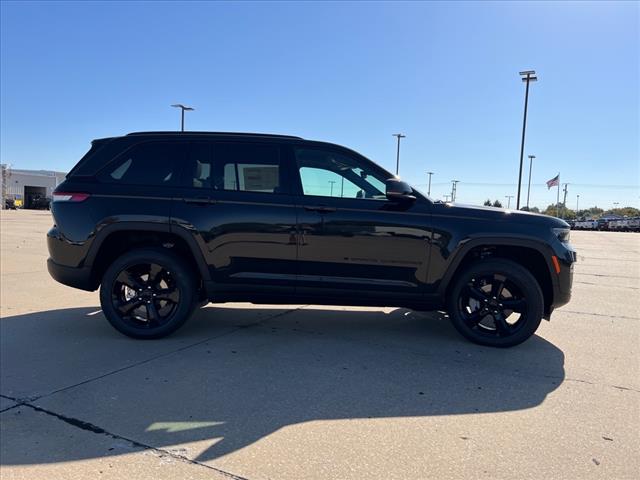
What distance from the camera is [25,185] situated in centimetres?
7100

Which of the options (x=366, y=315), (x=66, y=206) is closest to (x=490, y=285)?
(x=366, y=315)

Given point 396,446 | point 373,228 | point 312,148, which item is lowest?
point 396,446

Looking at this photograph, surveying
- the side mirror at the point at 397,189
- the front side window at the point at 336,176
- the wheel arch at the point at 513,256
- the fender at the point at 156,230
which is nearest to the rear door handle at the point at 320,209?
the front side window at the point at 336,176

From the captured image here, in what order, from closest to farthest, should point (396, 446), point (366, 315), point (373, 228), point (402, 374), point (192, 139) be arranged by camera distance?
1. point (396, 446)
2. point (402, 374)
3. point (373, 228)
4. point (192, 139)
5. point (366, 315)

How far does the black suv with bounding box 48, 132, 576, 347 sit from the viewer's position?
14.9ft

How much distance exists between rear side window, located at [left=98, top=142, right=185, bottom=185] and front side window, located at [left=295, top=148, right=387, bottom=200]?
1233mm

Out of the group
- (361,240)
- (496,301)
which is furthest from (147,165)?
(496,301)

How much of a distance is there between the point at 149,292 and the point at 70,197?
47.7 inches

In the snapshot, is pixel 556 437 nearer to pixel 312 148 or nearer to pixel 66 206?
pixel 312 148

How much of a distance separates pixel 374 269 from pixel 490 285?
1.15 metres

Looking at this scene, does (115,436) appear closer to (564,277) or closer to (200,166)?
(200,166)

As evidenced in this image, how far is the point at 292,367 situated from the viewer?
4.01m

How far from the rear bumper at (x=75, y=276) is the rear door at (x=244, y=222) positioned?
1062mm

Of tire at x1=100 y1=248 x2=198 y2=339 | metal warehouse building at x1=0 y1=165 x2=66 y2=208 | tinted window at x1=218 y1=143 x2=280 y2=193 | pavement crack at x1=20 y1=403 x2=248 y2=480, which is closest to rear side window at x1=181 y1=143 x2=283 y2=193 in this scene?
tinted window at x1=218 y1=143 x2=280 y2=193
